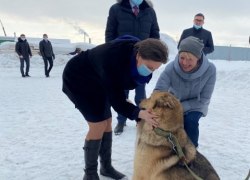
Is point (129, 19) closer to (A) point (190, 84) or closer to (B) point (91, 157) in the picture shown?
(A) point (190, 84)

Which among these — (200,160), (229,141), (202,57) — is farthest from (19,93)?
(200,160)

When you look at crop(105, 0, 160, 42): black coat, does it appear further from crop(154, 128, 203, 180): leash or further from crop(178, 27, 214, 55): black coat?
crop(154, 128, 203, 180): leash

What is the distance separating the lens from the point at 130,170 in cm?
413

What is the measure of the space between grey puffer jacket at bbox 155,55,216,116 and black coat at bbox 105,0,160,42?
151 cm

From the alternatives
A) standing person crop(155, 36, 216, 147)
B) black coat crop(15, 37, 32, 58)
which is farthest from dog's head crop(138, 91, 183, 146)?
black coat crop(15, 37, 32, 58)

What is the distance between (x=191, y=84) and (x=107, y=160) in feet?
4.32

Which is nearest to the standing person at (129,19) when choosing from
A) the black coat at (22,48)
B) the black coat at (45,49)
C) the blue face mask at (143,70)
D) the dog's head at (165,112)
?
the blue face mask at (143,70)

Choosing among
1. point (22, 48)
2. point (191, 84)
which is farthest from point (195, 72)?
point (22, 48)

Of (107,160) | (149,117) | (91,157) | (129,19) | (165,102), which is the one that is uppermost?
(129,19)

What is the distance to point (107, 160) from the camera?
393 centimetres

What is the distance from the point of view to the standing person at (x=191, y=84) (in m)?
3.89

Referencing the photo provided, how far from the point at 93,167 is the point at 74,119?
3282 millimetres

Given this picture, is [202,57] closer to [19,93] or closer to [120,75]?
[120,75]

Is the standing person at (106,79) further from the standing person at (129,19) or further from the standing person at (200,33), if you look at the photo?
the standing person at (200,33)
